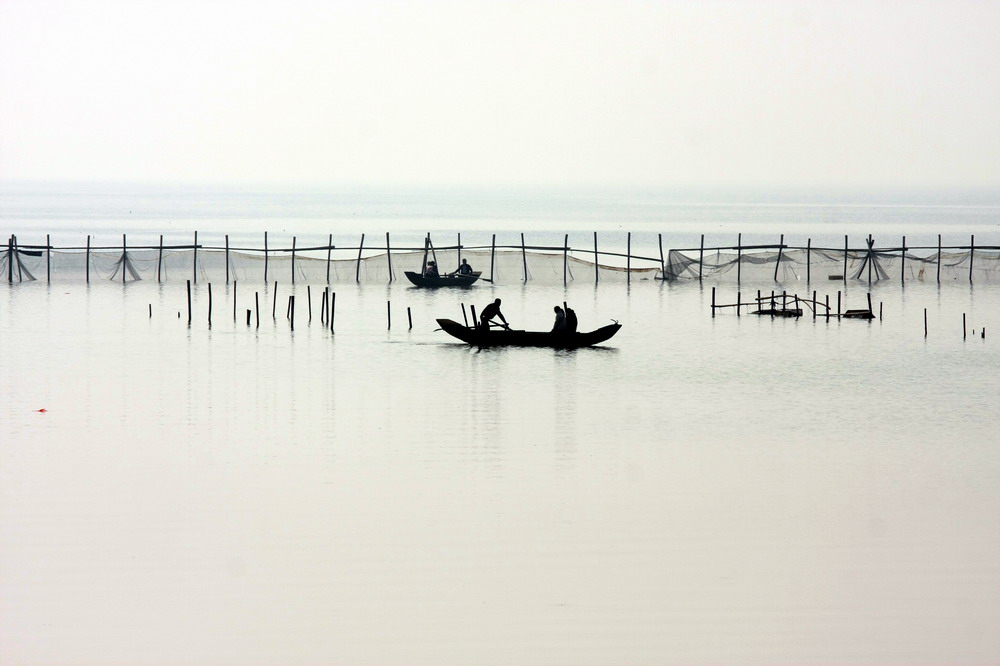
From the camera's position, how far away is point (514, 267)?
39.4 m

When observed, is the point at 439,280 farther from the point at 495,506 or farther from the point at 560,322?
the point at 495,506

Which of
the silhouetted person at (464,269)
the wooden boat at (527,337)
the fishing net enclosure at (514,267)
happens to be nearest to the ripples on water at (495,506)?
the wooden boat at (527,337)

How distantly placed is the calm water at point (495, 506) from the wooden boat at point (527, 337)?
1.33 feet

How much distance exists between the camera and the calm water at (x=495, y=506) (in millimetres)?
9133

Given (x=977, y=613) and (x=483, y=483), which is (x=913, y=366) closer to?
(x=483, y=483)

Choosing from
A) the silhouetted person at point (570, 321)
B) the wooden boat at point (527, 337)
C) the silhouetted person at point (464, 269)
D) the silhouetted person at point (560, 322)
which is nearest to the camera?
the silhouetted person at point (570, 321)

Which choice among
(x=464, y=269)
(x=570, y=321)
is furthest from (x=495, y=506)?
(x=464, y=269)

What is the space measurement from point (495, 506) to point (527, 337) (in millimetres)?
12007

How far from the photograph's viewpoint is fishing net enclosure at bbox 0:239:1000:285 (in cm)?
3806

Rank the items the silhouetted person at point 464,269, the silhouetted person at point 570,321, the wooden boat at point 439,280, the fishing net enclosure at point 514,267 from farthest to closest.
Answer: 1. the fishing net enclosure at point 514,267
2. the silhouetted person at point 464,269
3. the wooden boat at point 439,280
4. the silhouetted person at point 570,321

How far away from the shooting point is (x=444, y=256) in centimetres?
4062

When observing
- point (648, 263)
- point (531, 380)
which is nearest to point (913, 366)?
point (531, 380)

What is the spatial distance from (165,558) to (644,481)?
213 inches

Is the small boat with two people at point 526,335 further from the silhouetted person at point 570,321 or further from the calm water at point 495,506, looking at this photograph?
the calm water at point 495,506
